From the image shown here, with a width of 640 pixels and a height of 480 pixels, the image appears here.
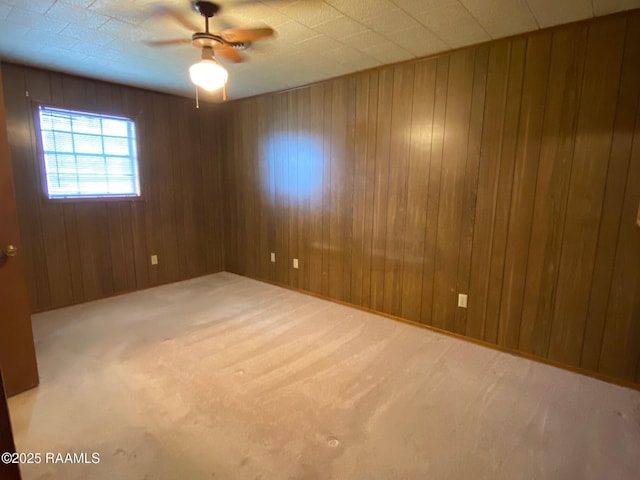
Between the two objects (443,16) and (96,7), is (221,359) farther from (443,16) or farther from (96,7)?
(443,16)

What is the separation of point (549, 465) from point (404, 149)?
2.39 meters

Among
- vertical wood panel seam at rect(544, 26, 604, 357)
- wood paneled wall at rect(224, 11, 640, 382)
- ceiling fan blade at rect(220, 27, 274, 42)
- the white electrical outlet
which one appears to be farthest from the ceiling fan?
the white electrical outlet

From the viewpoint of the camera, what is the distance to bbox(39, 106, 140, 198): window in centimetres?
337

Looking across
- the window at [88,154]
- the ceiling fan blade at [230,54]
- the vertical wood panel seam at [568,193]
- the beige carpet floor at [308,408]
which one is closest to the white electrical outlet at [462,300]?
the beige carpet floor at [308,408]

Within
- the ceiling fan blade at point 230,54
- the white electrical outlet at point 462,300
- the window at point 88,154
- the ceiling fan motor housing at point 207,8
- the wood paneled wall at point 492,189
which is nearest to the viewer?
the ceiling fan motor housing at point 207,8

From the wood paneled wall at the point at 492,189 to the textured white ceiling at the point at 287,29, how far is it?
0.82 ft

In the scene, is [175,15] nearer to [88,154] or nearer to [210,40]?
[210,40]

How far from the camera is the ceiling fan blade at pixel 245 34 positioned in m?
2.25

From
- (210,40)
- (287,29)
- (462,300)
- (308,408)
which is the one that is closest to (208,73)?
Result: (210,40)

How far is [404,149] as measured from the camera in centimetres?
303

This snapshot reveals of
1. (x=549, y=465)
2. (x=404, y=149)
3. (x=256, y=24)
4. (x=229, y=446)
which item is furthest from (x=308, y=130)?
(x=549, y=465)

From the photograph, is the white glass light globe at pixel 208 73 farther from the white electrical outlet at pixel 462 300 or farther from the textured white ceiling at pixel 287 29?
the white electrical outlet at pixel 462 300

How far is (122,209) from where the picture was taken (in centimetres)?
390

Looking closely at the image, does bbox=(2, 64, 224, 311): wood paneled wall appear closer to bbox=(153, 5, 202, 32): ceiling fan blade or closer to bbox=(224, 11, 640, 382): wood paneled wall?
bbox=(224, 11, 640, 382): wood paneled wall
